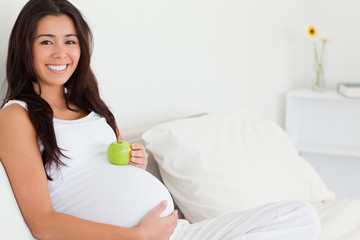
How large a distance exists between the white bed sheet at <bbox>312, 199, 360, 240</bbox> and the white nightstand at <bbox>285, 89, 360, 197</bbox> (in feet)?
3.81

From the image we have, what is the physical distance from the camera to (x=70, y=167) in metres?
1.28

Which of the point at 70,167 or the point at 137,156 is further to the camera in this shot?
the point at 137,156

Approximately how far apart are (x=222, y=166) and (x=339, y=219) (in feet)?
1.51

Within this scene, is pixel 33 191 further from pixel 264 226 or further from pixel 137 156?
pixel 264 226

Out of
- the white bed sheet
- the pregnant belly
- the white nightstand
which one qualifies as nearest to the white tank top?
the pregnant belly

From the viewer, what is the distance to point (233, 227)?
1.36 meters

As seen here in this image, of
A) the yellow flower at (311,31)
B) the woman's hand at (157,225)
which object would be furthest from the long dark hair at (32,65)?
the yellow flower at (311,31)

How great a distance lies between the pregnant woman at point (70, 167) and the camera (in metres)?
1.16

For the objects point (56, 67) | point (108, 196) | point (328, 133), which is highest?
point (56, 67)

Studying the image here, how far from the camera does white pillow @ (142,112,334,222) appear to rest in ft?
5.44

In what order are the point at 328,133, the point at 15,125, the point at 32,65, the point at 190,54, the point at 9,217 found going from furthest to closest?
the point at 328,133, the point at 190,54, the point at 32,65, the point at 15,125, the point at 9,217

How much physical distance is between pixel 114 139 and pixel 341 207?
956 mm

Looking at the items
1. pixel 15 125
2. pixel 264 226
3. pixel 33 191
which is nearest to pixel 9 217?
pixel 33 191

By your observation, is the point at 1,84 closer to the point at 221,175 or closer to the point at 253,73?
the point at 221,175
